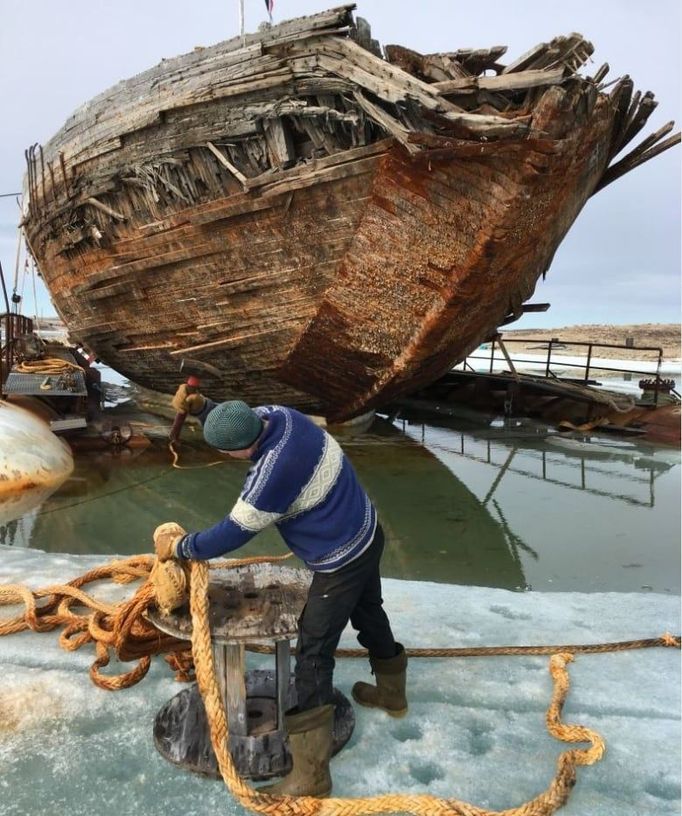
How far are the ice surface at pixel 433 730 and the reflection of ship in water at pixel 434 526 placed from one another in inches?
53.7

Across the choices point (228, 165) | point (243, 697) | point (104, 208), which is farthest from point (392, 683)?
point (104, 208)

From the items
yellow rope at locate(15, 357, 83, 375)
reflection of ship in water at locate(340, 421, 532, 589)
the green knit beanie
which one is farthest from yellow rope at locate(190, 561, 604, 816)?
yellow rope at locate(15, 357, 83, 375)

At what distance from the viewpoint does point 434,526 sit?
19.8 ft

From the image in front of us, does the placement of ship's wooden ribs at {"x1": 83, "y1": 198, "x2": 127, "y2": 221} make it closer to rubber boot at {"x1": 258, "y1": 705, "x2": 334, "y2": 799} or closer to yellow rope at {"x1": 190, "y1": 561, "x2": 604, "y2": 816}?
yellow rope at {"x1": 190, "y1": 561, "x2": 604, "y2": 816}

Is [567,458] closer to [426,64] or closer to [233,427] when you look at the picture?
[426,64]

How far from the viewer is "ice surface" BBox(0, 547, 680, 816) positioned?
2109 mm

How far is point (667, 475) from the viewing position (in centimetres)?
809

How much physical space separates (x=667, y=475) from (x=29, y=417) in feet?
26.3

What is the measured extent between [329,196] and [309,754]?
18.7 feet

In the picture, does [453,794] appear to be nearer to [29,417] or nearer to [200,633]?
[200,633]

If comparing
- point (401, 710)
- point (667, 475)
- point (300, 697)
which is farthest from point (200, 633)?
point (667, 475)

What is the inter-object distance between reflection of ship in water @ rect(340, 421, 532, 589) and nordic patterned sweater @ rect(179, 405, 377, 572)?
2.74 m

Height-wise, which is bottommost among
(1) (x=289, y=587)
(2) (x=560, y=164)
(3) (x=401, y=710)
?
(3) (x=401, y=710)

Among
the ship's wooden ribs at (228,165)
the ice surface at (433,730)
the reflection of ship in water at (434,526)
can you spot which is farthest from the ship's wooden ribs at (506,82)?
the ice surface at (433,730)
